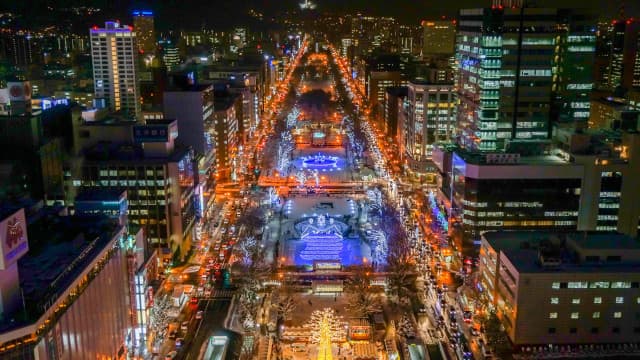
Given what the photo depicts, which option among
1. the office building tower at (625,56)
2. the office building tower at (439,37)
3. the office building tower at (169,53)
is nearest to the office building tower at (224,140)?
the office building tower at (169,53)

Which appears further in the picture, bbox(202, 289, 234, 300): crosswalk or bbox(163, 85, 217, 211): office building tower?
bbox(163, 85, 217, 211): office building tower

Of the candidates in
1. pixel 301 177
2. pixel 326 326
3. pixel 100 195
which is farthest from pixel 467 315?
pixel 301 177

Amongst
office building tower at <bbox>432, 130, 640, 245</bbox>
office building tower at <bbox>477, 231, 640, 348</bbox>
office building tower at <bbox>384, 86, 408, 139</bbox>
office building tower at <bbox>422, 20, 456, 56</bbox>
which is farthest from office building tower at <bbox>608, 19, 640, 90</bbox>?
office building tower at <bbox>477, 231, 640, 348</bbox>

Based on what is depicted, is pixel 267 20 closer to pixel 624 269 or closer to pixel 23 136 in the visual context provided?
pixel 23 136

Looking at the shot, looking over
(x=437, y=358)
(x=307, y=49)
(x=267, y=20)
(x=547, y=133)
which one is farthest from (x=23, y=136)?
(x=307, y=49)

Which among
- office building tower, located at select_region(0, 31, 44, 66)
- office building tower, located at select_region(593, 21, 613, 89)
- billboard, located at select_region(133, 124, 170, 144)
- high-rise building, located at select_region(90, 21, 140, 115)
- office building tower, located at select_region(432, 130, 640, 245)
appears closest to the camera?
office building tower, located at select_region(432, 130, 640, 245)

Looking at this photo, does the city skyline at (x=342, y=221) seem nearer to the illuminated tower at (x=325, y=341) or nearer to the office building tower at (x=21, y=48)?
the illuminated tower at (x=325, y=341)

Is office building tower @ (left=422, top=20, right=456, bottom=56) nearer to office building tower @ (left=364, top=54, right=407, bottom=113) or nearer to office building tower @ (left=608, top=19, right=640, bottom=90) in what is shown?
office building tower @ (left=364, top=54, right=407, bottom=113)
